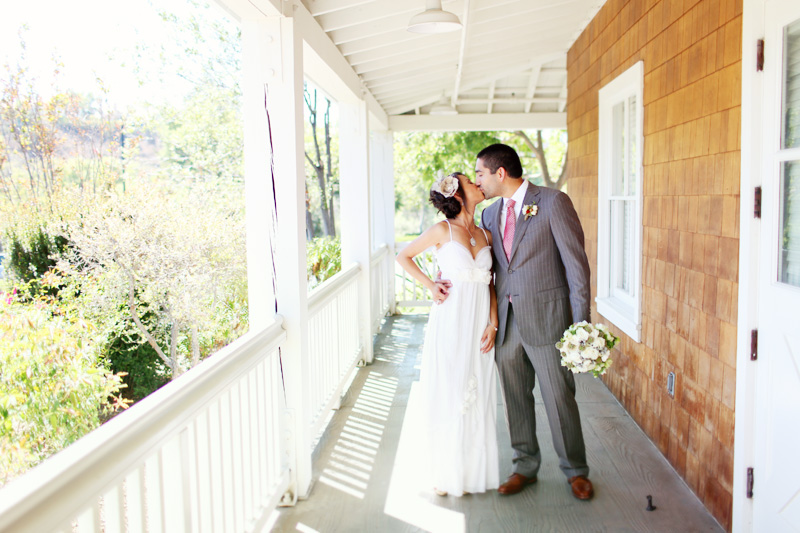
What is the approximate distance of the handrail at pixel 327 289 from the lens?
4.27 metres

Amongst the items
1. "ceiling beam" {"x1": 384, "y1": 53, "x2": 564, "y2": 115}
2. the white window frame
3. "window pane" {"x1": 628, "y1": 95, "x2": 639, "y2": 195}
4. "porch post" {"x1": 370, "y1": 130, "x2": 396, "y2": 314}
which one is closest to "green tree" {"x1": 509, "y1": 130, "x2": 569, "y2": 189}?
"porch post" {"x1": 370, "y1": 130, "x2": 396, "y2": 314}

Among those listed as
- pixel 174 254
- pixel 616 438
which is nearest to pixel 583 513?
pixel 616 438

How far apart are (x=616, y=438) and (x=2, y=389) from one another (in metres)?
3.77

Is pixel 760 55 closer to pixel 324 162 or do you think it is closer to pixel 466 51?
pixel 466 51

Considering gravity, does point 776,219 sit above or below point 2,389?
above

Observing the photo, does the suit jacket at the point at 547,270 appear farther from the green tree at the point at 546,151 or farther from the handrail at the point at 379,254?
the green tree at the point at 546,151

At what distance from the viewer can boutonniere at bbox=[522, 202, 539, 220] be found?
134 inches

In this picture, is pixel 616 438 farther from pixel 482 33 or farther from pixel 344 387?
pixel 482 33

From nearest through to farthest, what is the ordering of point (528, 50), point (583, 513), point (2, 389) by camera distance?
point (2, 389)
point (583, 513)
point (528, 50)

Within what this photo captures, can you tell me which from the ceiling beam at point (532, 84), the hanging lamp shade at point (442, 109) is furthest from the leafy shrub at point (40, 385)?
the hanging lamp shade at point (442, 109)

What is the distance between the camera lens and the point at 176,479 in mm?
2168

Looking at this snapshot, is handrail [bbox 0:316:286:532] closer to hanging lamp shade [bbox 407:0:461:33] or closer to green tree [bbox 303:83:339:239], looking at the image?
hanging lamp shade [bbox 407:0:461:33]

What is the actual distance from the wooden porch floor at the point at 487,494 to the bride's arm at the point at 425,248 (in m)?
1.13

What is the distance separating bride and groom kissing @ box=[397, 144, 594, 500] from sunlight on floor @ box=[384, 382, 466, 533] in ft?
0.47
